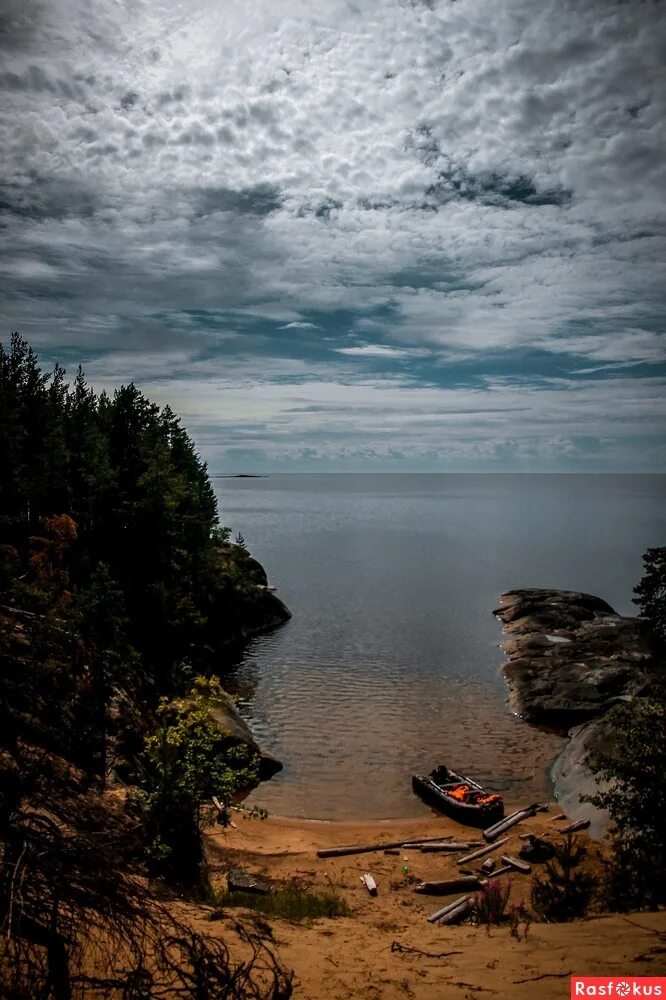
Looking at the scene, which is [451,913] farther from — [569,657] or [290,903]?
[569,657]

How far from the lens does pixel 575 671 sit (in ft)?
132

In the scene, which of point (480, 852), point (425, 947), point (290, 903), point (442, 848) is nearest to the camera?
point (425, 947)

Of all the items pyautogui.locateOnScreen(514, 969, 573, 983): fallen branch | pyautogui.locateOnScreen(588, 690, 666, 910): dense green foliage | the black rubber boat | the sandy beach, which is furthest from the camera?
the black rubber boat

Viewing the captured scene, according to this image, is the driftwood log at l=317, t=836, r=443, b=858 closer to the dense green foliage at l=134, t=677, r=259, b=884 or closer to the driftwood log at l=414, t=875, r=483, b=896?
the driftwood log at l=414, t=875, r=483, b=896

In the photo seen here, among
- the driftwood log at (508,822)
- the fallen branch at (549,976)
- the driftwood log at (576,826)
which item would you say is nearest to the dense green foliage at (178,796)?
the fallen branch at (549,976)

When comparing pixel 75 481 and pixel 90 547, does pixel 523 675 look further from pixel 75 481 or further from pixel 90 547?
pixel 75 481

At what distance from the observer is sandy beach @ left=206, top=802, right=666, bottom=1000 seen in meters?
9.40

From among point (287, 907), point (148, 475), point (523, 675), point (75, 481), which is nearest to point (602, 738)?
point (523, 675)

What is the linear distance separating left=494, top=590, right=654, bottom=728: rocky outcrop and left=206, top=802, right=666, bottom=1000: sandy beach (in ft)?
54.9

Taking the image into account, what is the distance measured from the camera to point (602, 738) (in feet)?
88.2

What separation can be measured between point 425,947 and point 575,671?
31783 millimetres

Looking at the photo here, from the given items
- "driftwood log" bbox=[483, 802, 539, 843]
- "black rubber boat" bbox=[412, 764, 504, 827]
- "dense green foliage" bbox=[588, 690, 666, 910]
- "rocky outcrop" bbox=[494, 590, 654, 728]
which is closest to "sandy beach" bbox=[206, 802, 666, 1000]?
"dense green foliage" bbox=[588, 690, 666, 910]

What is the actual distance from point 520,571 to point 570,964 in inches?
3069

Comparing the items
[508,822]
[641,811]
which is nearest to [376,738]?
[508,822]
